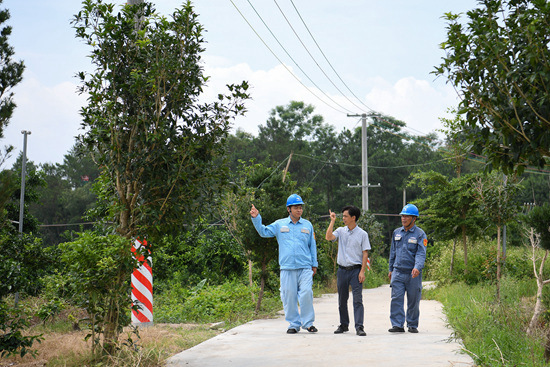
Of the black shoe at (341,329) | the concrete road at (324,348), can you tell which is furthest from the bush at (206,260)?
the black shoe at (341,329)

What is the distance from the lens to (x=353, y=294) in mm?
8961

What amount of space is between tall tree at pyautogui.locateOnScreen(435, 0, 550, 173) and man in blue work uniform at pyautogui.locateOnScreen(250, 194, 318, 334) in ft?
13.2

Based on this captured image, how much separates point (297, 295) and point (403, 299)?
1.62 m

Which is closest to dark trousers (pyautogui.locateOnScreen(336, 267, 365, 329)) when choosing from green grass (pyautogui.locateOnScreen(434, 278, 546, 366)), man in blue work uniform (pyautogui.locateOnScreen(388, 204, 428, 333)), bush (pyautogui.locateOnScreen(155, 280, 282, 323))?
man in blue work uniform (pyautogui.locateOnScreen(388, 204, 428, 333))

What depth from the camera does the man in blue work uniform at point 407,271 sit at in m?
9.04

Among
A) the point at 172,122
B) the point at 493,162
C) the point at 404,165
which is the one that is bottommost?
the point at 493,162

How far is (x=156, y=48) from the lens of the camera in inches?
251

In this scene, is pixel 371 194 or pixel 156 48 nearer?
pixel 156 48

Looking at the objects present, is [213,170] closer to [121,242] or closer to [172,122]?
[172,122]

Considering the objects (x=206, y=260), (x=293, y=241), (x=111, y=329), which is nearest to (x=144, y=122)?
(x=111, y=329)

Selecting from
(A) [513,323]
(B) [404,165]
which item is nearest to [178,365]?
(A) [513,323]

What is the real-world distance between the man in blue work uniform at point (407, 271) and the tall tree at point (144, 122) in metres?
3.84

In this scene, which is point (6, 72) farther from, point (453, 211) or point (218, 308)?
point (453, 211)

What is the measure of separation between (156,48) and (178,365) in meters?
3.38
